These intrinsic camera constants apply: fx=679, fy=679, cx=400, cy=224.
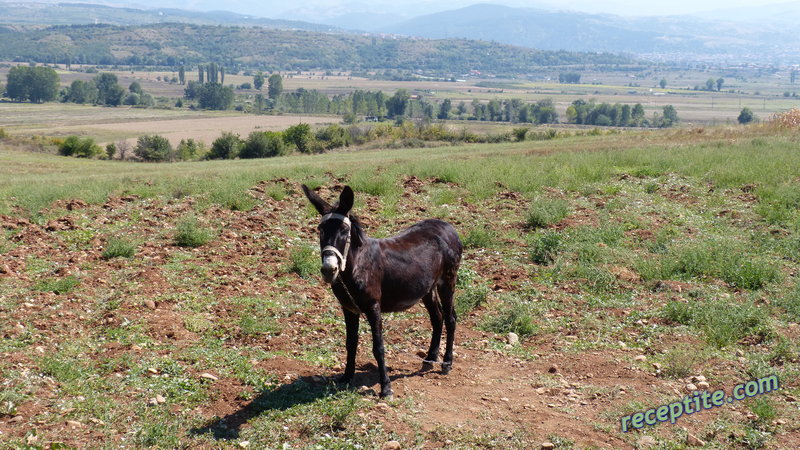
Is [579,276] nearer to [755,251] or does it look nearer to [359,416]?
[755,251]

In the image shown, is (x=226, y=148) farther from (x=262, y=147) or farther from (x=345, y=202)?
(x=345, y=202)

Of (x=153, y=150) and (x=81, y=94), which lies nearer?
(x=153, y=150)

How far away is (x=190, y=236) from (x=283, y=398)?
708cm

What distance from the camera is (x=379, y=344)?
815cm

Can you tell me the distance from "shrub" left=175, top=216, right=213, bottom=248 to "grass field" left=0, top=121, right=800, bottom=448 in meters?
0.06

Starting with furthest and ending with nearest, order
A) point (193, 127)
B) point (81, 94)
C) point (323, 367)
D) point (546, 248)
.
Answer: point (81, 94) → point (193, 127) → point (546, 248) → point (323, 367)

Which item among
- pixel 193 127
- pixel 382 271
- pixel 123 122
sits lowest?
pixel 123 122

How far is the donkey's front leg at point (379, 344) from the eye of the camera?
8031 mm

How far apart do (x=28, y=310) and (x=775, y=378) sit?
10383 millimetres

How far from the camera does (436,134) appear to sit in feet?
237

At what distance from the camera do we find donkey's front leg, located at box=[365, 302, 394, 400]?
8031mm

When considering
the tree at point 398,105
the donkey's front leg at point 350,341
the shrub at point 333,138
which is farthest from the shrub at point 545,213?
the tree at point 398,105

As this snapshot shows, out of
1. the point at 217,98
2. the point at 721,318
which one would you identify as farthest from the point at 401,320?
the point at 217,98

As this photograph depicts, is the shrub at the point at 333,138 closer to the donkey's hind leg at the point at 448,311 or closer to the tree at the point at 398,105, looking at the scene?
the donkey's hind leg at the point at 448,311
